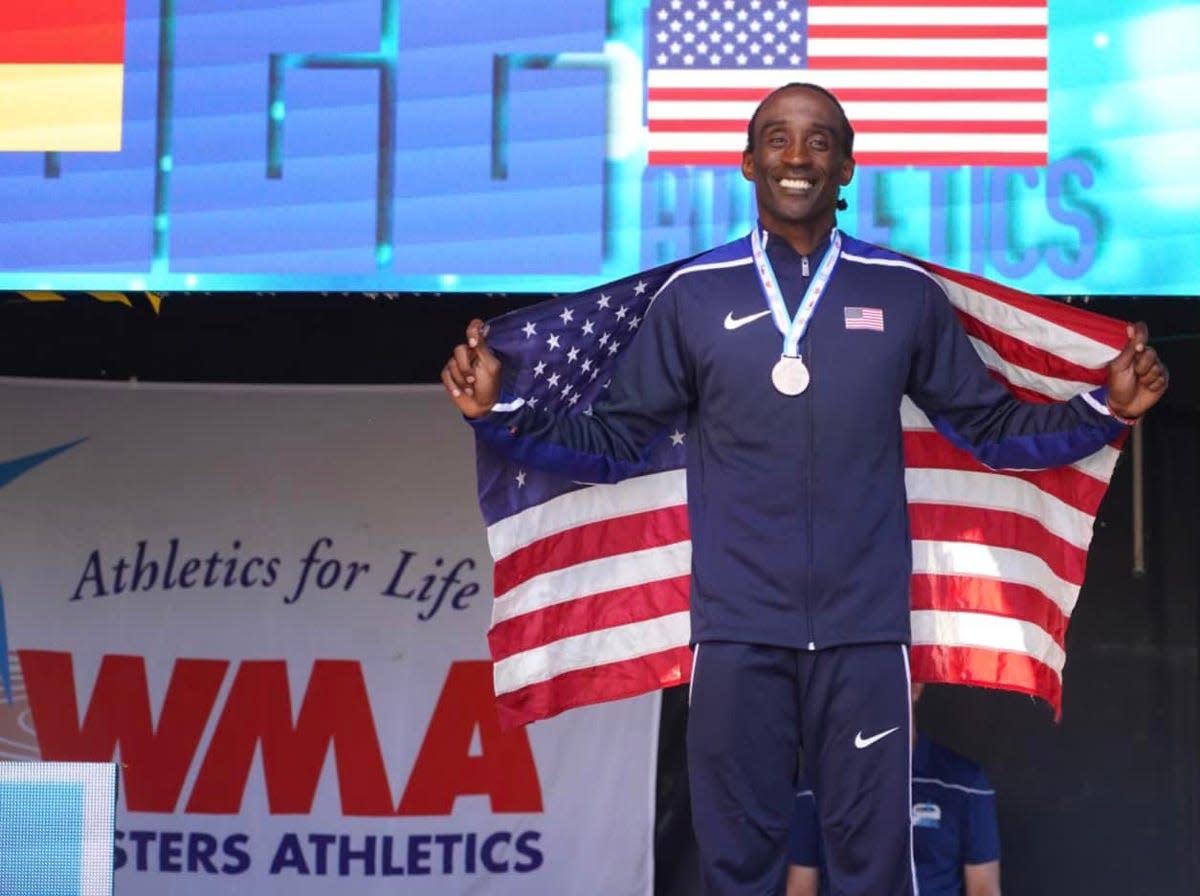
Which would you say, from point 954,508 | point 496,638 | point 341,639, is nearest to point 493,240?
point 496,638

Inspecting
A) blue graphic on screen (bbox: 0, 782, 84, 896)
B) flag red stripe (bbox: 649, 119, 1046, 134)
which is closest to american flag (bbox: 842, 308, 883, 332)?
flag red stripe (bbox: 649, 119, 1046, 134)

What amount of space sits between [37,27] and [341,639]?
6.52 feet

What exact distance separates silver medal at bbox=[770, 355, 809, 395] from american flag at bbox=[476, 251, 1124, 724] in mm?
464

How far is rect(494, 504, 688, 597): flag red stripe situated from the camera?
12.7ft

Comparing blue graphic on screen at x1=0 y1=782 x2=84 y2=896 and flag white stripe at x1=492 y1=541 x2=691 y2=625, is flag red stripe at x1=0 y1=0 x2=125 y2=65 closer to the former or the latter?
flag white stripe at x1=492 y1=541 x2=691 y2=625

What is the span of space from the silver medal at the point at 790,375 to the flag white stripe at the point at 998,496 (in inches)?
21.8

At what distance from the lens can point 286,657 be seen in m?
5.40

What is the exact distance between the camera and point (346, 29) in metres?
4.25

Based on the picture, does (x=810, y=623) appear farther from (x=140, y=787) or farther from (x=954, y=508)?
(x=140, y=787)

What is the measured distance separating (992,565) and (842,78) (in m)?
1.22

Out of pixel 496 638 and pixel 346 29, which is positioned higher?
pixel 346 29

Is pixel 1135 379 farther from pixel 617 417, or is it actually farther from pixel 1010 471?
pixel 617 417

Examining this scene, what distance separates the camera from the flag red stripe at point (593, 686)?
12.5 ft

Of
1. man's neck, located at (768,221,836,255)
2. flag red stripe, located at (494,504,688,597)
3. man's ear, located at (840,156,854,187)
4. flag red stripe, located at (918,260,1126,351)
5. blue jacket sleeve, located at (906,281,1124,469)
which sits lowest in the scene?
flag red stripe, located at (494,504,688,597)
